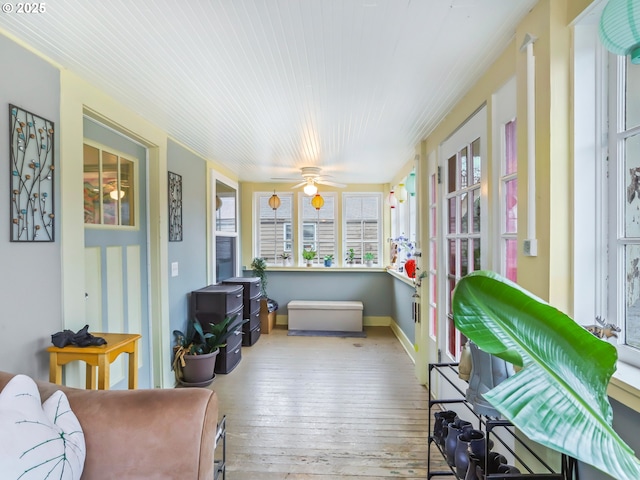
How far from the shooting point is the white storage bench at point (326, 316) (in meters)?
5.04

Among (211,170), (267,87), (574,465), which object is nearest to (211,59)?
(267,87)

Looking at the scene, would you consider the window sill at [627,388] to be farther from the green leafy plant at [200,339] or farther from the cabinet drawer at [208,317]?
the cabinet drawer at [208,317]

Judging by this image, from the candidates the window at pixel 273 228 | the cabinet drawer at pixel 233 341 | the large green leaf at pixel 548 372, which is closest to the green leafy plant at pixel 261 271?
the window at pixel 273 228

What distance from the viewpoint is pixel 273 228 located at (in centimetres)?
569

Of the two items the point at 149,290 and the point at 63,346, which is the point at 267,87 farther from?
the point at 149,290

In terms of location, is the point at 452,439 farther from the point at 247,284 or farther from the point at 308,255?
the point at 308,255

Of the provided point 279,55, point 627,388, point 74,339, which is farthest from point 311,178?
point 627,388

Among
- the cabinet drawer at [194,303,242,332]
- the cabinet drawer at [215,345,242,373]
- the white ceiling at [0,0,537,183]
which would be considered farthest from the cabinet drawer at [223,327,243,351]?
the white ceiling at [0,0,537,183]

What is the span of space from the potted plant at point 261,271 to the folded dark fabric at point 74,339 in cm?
357

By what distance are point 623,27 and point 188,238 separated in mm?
3474

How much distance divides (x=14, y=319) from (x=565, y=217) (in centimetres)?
237

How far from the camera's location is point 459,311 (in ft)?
2.27

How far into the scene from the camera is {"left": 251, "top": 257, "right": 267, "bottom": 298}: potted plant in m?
5.35

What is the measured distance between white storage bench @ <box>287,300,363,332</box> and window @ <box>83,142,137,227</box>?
293 centimetres
